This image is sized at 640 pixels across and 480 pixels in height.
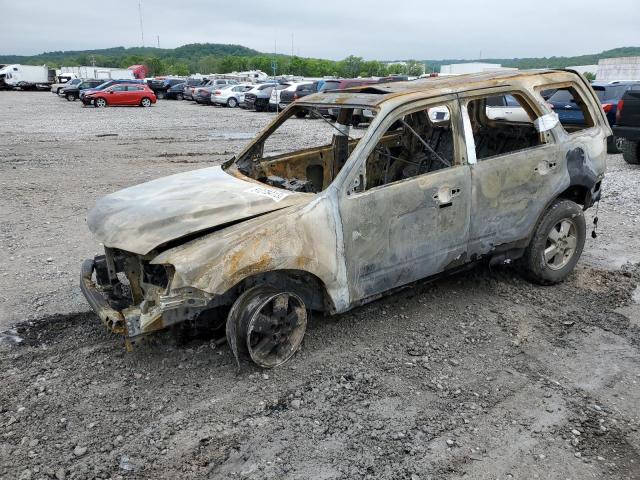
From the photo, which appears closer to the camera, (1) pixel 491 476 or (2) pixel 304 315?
(1) pixel 491 476

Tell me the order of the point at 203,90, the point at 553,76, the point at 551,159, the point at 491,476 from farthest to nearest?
the point at 203,90 < the point at 553,76 < the point at 551,159 < the point at 491,476

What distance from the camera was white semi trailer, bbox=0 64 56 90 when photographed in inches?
1887

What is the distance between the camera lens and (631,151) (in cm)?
1108

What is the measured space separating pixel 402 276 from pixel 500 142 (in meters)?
2.38

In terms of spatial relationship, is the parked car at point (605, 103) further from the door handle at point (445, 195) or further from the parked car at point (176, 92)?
the parked car at point (176, 92)

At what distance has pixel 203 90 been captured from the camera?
1334 inches

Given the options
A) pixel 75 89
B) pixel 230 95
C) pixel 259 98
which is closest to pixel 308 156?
pixel 259 98

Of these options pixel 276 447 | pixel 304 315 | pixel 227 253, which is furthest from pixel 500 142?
pixel 276 447

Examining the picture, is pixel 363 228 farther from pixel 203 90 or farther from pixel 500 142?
pixel 203 90

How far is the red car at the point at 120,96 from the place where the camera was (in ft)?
101

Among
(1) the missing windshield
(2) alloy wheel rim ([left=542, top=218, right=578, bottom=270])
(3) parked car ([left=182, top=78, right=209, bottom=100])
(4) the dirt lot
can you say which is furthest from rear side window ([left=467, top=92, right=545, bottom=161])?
(3) parked car ([left=182, top=78, right=209, bottom=100])

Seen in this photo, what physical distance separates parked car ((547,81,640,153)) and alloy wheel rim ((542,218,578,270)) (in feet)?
23.6

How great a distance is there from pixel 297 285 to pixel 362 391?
0.84 metres

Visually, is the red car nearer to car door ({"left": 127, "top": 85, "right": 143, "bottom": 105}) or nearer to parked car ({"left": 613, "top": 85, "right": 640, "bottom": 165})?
car door ({"left": 127, "top": 85, "right": 143, "bottom": 105})
